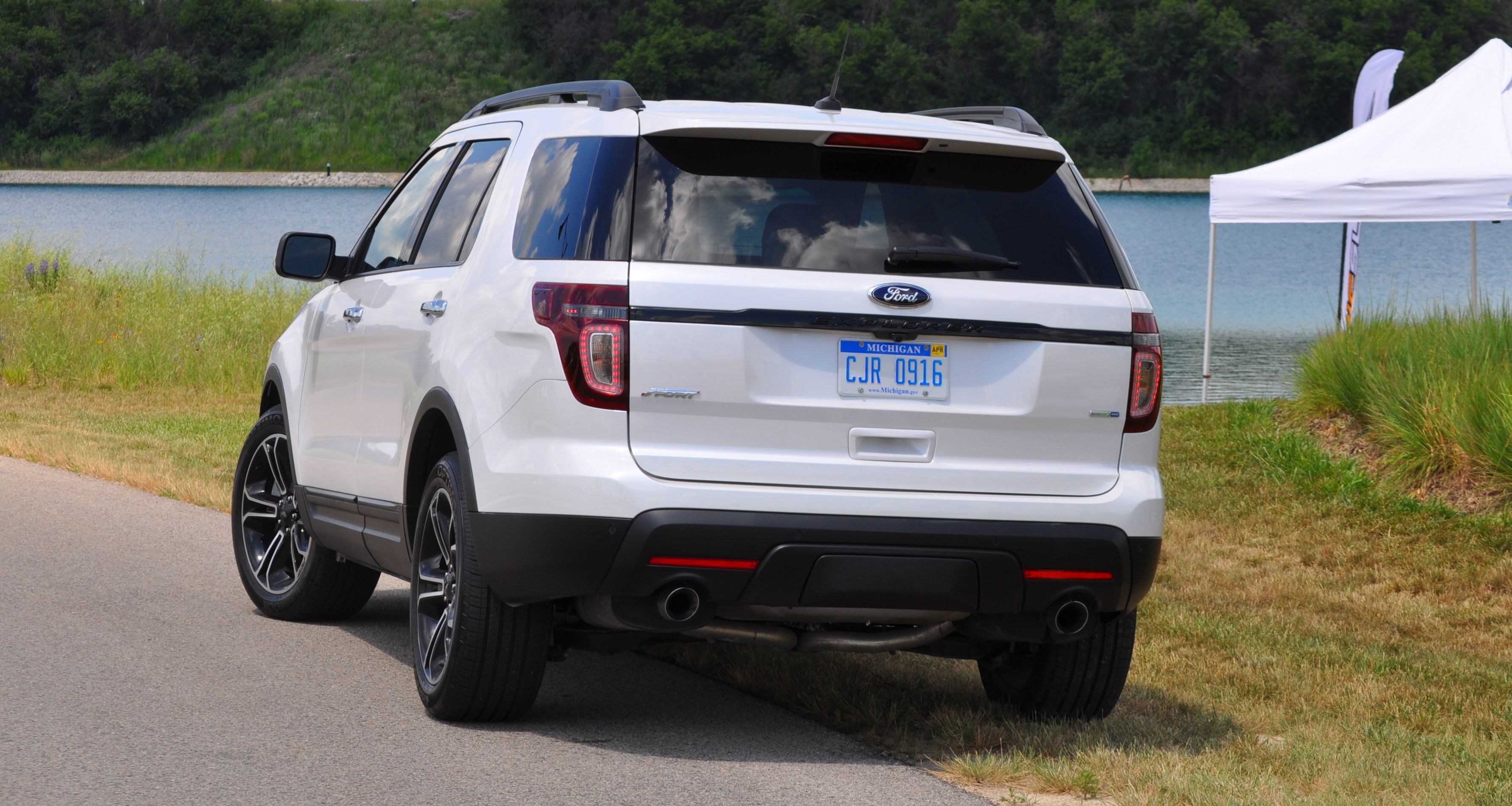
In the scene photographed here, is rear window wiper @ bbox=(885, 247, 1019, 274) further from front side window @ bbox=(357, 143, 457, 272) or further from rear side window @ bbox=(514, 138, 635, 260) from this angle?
front side window @ bbox=(357, 143, 457, 272)

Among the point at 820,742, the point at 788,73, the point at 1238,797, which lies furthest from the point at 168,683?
the point at 788,73

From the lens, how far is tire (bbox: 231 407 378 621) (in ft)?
22.5

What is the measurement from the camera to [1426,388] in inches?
428

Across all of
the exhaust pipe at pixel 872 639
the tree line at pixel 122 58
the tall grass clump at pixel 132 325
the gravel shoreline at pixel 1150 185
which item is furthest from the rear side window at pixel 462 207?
the tree line at pixel 122 58

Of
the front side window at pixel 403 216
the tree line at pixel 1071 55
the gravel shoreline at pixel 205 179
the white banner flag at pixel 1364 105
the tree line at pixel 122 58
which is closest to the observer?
the front side window at pixel 403 216

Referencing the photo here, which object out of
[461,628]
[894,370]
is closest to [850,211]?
[894,370]

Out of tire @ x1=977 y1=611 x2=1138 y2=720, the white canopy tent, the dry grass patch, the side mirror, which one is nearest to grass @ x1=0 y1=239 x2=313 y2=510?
the dry grass patch

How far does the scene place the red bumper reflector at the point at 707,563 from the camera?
4582 mm

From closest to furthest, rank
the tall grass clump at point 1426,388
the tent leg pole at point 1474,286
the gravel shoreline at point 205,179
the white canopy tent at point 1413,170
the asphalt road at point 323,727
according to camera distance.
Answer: the asphalt road at point 323,727 < the tall grass clump at point 1426,388 < the tent leg pole at point 1474,286 < the white canopy tent at point 1413,170 < the gravel shoreline at point 205,179

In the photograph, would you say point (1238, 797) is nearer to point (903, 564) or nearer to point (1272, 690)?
point (903, 564)

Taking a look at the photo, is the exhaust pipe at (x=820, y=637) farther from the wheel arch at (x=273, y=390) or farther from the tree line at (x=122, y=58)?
the tree line at (x=122, y=58)

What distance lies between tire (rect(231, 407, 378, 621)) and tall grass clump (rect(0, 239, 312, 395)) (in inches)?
392

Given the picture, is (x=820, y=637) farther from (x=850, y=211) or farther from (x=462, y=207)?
(x=462, y=207)

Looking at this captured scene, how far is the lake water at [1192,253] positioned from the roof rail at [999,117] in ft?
27.5
